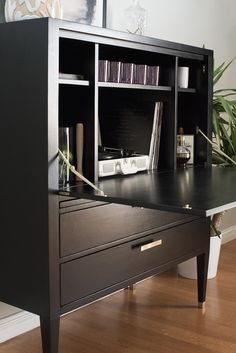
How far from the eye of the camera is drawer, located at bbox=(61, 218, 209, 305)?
1.67 meters

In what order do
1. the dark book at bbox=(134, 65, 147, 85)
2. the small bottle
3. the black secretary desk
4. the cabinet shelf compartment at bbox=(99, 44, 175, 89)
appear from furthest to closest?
the small bottle → the cabinet shelf compartment at bbox=(99, 44, 175, 89) → the dark book at bbox=(134, 65, 147, 85) → the black secretary desk

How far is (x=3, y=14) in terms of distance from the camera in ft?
6.26

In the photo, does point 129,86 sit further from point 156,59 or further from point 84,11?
point 84,11

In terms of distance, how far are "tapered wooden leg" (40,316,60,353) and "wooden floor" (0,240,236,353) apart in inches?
16.7

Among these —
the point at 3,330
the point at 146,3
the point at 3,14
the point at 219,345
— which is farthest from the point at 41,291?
the point at 146,3

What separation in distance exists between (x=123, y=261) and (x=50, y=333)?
0.38m

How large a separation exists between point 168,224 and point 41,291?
649 millimetres

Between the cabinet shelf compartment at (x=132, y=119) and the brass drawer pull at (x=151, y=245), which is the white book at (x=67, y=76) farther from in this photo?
the brass drawer pull at (x=151, y=245)

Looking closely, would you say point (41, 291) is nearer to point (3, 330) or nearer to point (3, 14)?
point (3, 330)

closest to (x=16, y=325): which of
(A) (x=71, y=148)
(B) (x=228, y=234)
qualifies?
(A) (x=71, y=148)

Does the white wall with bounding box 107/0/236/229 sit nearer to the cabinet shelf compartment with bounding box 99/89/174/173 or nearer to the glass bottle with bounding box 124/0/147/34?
the glass bottle with bounding box 124/0/147/34

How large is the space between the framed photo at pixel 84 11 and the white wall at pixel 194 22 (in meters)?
0.15

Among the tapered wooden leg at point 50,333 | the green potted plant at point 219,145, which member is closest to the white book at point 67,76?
the tapered wooden leg at point 50,333

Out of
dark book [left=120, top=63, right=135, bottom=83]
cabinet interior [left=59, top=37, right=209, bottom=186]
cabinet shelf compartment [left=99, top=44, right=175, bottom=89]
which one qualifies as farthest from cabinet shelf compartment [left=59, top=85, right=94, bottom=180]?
cabinet shelf compartment [left=99, top=44, right=175, bottom=89]
